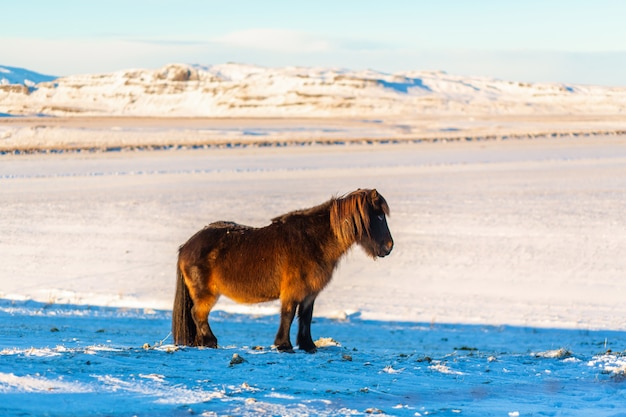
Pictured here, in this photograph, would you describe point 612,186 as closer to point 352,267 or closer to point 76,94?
point 352,267

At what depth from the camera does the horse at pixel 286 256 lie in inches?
270

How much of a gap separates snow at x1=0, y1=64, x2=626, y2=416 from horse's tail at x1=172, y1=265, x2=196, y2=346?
47 cm

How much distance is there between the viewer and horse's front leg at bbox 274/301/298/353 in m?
6.86

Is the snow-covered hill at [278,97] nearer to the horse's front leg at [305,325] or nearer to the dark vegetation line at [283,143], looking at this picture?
the dark vegetation line at [283,143]

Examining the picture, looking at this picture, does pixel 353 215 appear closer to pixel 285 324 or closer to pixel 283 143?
pixel 285 324

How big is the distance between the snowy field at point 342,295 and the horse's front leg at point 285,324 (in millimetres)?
167

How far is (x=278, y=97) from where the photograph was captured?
3292 inches

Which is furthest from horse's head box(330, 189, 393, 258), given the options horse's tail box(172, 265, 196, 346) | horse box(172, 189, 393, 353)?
horse's tail box(172, 265, 196, 346)

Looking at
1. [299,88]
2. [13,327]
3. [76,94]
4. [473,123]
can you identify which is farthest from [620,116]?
[13,327]

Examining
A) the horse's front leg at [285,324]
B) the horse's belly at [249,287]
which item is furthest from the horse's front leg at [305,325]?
the horse's belly at [249,287]

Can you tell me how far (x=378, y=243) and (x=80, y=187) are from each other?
16.9 m

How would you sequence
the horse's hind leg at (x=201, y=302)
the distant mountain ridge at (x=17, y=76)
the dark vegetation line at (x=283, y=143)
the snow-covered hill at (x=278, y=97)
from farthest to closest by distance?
the snow-covered hill at (x=278, y=97)
the distant mountain ridge at (x=17, y=76)
the dark vegetation line at (x=283, y=143)
the horse's hind leg at (x=201, y=302)

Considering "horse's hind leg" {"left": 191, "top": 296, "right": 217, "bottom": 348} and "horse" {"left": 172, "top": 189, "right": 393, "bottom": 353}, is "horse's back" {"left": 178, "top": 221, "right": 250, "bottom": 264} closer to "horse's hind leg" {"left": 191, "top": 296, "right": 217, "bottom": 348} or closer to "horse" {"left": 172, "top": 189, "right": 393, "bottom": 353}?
"horse" {"left": 172, "top": 189, "right": 393, "bottom": 353}

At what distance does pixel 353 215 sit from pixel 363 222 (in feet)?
0.32
